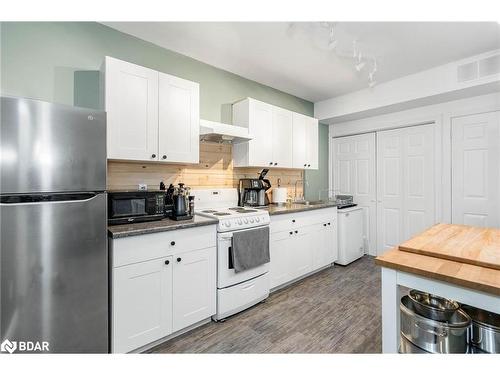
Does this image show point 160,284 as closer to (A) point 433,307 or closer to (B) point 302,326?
(B) point 302,326

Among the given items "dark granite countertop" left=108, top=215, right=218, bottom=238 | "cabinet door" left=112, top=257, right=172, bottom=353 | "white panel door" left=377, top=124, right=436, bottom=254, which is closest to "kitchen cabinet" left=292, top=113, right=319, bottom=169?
"white panel door" left=377, top=124, right=436, bottom=254

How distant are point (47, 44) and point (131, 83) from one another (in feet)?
2.18

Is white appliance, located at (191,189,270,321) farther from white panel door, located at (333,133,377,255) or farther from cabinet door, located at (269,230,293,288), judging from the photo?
white panel door, located at (333,133,377,255)

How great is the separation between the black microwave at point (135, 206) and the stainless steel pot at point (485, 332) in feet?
7.17

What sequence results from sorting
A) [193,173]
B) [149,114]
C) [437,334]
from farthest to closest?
[193,173] → [149,114] → [437,334]

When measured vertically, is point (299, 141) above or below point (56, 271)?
above

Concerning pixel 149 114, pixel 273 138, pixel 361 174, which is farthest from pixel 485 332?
pixel 361 174

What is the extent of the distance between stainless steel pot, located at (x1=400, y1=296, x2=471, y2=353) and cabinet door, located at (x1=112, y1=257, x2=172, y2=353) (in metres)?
1.59

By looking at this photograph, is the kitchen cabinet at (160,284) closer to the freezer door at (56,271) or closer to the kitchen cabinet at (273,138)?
the freezer door at (56,271)

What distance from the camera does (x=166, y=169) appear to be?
8.15 ft

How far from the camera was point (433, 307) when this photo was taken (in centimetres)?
140

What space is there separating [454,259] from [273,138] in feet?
7.44

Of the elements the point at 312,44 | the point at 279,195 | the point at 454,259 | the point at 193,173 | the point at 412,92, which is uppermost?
the point at 312,44
